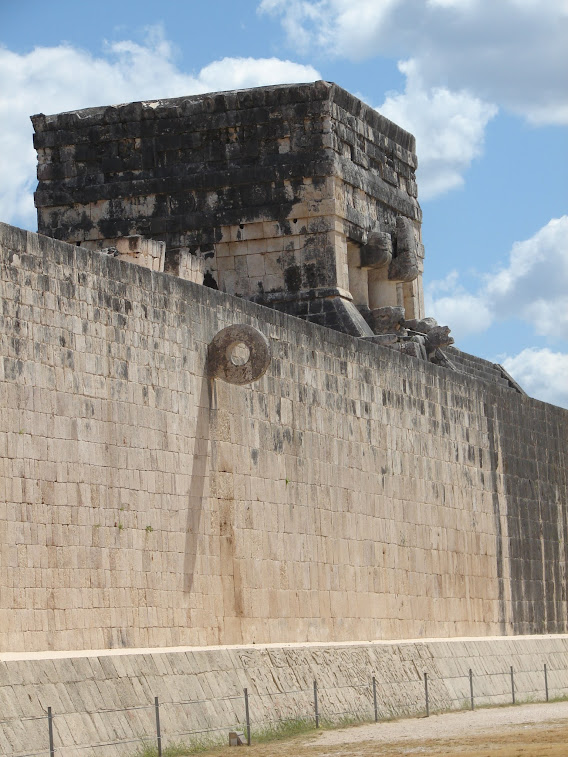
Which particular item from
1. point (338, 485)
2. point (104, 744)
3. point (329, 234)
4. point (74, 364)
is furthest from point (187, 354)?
point (329, 234)

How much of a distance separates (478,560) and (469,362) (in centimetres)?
476

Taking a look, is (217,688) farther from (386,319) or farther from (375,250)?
(375,250)

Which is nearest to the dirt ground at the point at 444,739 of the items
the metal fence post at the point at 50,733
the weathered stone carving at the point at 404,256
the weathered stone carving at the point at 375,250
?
the metal fence post at the point at 50,733

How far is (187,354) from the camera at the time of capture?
16875 mm

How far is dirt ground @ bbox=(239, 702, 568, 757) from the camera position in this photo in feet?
42.7

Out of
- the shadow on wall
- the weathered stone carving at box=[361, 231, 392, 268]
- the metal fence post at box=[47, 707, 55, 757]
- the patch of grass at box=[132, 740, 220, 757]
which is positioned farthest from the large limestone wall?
the weathered stone carving at box=[361, 231, 392, 268]

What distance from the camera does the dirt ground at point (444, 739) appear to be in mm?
13023

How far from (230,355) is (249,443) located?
3.56 ft

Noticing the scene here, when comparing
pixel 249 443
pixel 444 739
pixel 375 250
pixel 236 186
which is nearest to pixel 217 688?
pixel 444 739

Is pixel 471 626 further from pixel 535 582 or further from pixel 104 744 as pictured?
pixel 104 744

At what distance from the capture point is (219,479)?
56.5 ft

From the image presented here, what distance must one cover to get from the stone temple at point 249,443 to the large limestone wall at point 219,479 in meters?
0.03

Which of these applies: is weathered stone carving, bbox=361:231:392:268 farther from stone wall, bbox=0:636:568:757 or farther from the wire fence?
the wire fence

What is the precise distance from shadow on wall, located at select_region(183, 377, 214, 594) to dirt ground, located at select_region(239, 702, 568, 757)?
2.36 metres
